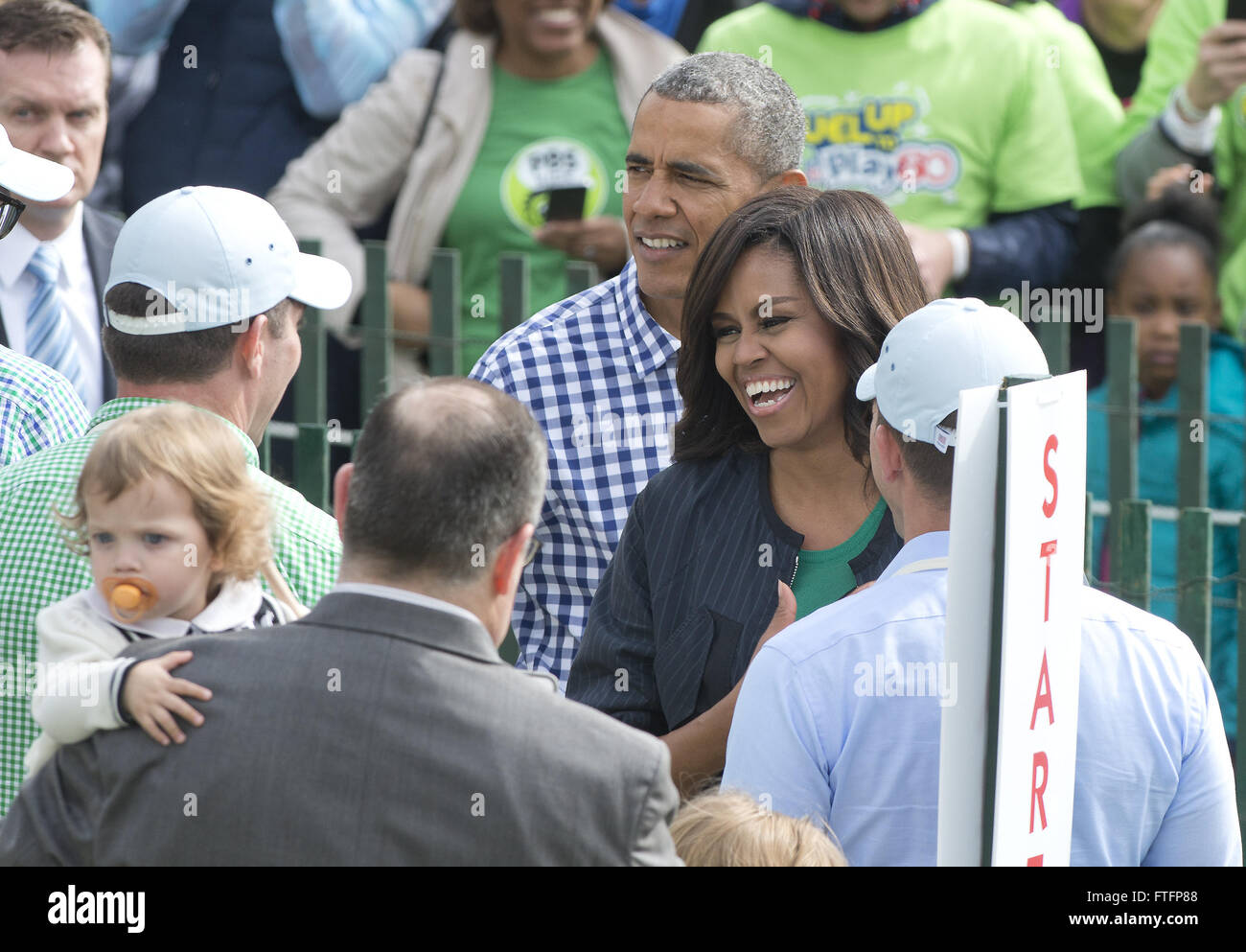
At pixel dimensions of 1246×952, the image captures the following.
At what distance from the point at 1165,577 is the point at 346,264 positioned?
268cm

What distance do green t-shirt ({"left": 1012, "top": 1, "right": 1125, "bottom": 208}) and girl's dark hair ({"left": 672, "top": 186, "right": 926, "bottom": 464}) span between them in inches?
111

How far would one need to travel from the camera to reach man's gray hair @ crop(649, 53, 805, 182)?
3.70 metres

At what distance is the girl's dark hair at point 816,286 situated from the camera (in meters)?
2.95

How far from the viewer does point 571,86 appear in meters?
5.54

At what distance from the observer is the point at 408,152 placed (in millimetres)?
5656

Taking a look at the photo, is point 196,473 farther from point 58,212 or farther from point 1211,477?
point 1211,477

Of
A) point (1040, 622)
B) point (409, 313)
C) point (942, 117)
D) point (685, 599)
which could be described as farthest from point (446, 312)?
point (1040, 622)

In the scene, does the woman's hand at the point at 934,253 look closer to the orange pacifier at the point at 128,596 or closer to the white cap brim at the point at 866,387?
the white cap brim at the point at 866,387

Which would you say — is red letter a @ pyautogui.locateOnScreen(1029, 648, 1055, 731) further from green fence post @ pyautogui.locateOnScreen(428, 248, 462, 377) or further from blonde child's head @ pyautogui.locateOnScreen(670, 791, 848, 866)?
green fence post @ pyautogui.locateOnScreen(428, 248, 462, 377)

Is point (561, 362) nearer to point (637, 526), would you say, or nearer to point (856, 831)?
point (637, 526)

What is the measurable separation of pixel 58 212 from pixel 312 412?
44.6 inches

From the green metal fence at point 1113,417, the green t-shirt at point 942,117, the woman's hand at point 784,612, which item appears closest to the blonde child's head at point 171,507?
Answer: the woman's hand at point 784,612

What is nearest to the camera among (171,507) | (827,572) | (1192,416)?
(171,507)
